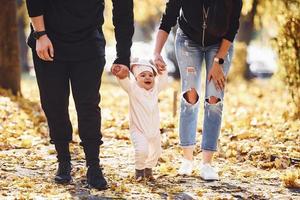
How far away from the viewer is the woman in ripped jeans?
495 centimetres

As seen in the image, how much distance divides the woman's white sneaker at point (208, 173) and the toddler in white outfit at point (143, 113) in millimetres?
453

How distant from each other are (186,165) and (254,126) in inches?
125

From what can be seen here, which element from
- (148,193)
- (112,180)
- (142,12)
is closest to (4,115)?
(112,180)

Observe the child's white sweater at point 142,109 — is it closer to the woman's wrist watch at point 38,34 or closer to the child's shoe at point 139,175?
the child's shoe at point 139,175

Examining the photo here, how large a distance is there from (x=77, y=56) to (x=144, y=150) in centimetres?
89

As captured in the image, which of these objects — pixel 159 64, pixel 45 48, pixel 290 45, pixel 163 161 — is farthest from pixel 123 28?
pixel 290 45

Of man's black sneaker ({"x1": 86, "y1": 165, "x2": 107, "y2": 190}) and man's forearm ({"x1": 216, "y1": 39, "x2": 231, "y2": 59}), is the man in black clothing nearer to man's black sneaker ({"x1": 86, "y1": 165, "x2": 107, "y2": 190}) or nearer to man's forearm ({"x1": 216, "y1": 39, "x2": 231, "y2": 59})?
man's black sneaker ({"x1": 86, "y1": 165, "x2": 107, "y2": 190})

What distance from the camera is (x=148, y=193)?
15.3 feet

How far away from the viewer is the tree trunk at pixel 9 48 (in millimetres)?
10500

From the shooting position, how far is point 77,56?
14.9 feet

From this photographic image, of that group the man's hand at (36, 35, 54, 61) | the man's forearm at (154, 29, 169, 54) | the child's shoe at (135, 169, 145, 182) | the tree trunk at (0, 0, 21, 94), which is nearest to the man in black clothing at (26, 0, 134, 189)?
the man's hand at (36, 35, 54, 61)

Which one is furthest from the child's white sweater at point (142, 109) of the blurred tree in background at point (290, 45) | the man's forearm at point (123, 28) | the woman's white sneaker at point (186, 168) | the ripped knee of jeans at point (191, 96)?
the blurred tree in background at point (290, 45)

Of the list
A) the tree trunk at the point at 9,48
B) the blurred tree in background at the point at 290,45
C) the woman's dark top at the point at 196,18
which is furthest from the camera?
the tree trunk at the point at 9,48

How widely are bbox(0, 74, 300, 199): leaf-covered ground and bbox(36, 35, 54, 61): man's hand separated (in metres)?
0.95
